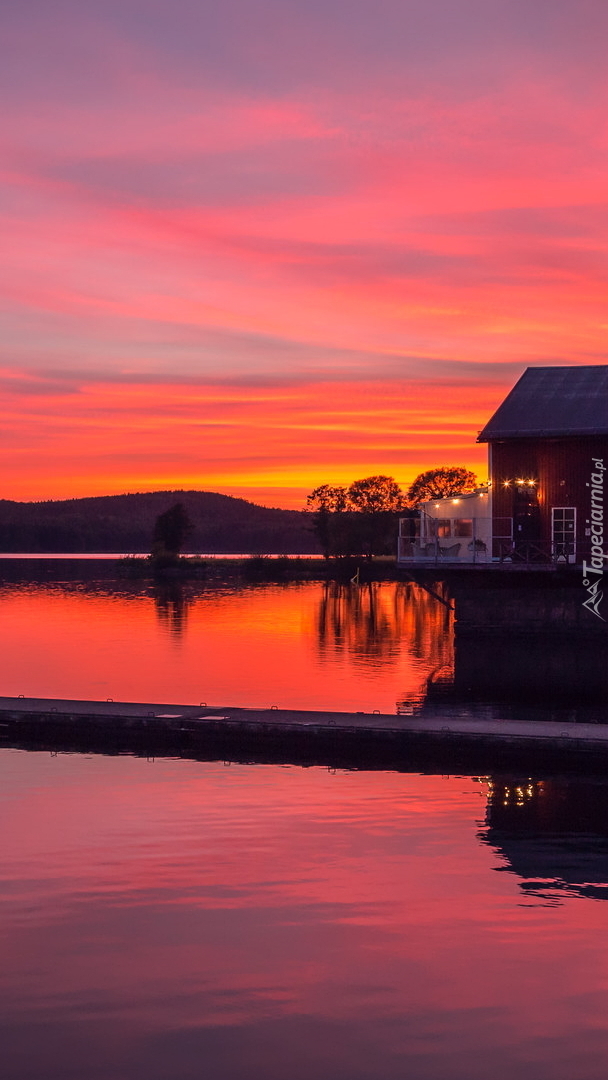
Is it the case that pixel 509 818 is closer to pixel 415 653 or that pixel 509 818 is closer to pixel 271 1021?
pixel 271 1021

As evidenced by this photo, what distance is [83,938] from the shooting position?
12523 millimetres

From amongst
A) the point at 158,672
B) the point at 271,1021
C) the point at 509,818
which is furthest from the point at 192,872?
the point at 158,672

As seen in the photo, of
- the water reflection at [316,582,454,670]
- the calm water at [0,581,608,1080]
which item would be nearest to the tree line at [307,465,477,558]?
the water reflection at [316,582,454,670]

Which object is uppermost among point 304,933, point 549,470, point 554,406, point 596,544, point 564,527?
point 554,406

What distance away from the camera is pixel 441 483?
150m

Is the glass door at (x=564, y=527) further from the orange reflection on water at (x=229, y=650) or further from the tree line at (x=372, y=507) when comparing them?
the tree line at (x=372, y=507)

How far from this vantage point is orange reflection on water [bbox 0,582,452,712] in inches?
1375

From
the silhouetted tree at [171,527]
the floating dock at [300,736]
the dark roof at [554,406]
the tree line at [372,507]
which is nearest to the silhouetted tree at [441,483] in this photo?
the tree line at [372,507]

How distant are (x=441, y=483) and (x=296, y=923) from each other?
5432 inches

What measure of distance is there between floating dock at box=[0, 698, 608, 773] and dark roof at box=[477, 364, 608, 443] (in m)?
28.7

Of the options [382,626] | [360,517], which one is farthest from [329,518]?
[382,626]

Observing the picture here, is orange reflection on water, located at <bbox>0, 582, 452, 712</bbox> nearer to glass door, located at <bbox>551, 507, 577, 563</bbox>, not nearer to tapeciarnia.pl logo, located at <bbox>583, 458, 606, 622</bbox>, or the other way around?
tapeciarnia.pl logo, located at <bbox>583, 458, 606, 622</bbox>

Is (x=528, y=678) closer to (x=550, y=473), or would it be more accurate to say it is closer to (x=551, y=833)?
(x=550, y=473)

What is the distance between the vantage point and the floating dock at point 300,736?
858 inches
